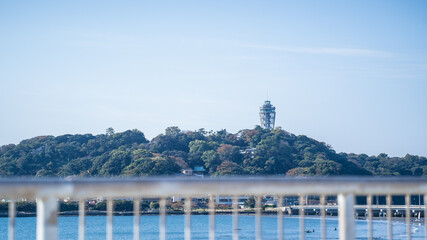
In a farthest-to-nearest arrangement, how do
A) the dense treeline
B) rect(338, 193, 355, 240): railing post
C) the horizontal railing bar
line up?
the dense treeline < rect(338, 193, 355, 240): railing post < the horizontal railing bar

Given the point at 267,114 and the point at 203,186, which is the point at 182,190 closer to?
the point at 203,186

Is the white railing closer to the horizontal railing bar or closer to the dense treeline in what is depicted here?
the horizontal railing bar

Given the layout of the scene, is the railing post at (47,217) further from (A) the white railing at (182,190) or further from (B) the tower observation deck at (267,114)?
(B) the tower observation deck at (267,114)

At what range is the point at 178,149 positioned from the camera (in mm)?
105562

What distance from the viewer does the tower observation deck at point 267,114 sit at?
167750mm

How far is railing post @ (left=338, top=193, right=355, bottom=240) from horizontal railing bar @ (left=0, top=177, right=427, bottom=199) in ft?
0.15

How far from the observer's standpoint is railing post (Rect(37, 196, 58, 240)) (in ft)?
10.5

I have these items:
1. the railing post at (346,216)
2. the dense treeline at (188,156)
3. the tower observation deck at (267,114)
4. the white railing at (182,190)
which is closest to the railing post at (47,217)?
the white railing at (182,190)

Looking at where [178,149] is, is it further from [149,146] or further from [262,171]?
[262,171]

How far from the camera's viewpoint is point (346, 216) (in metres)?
3.64

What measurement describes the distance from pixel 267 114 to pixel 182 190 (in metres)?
166

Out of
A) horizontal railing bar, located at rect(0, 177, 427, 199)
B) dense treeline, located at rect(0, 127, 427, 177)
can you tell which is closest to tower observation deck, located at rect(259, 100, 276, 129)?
dense treeline, located at rect(0, 127, 427, 177)

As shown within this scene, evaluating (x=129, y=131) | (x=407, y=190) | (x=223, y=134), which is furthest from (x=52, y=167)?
(x=407, y=190)

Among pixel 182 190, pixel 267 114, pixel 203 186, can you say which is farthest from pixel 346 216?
pixel 267 114
